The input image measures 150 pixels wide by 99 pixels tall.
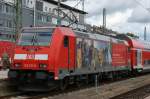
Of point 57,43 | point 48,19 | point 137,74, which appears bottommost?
point 137,74

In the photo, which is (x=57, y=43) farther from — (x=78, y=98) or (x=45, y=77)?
(x=78, y=98)

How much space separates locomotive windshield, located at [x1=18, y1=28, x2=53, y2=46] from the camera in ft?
61.4

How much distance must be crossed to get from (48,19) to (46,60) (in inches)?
2932

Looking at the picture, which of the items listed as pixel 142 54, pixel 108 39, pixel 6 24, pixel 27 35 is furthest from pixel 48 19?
pixel 27 35

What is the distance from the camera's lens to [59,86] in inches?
754

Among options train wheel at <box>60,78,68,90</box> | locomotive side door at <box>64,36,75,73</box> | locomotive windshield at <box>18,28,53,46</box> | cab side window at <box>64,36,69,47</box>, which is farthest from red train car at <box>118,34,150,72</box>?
locomotive windshield at <box>18,28,53,46</box>

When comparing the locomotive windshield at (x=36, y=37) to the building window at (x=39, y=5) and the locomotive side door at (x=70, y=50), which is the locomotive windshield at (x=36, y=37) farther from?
the building window at (x=39, y=5)

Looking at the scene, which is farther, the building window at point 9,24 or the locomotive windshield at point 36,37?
the building window at point 9,24

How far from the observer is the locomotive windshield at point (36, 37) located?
1872 cm

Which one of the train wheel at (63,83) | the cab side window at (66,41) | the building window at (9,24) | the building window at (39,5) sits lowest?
the train wheel at (63,83)

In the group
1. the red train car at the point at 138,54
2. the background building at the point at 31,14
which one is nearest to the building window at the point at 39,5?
the background building at the point at 31,14

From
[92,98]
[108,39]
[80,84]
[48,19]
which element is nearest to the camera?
[92,98]

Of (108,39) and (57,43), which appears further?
(108,39)

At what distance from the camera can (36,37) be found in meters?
18.9
